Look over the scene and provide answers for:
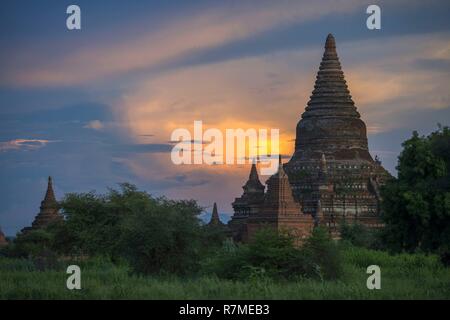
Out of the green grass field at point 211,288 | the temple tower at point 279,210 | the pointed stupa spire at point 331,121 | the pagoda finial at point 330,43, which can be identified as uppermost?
the pagoda finial at point 330,43

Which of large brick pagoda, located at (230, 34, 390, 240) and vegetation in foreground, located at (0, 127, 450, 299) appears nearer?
vegetation in foreground, located at (0, 127, 450, 299)

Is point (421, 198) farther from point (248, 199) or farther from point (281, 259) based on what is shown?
point (248, 199)

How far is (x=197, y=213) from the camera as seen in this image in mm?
38500

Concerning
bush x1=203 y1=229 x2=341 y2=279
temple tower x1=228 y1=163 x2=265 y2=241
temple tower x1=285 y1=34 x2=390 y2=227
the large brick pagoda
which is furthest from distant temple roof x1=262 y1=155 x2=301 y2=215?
bush x1=203 y1=229 x2=341 y2=279

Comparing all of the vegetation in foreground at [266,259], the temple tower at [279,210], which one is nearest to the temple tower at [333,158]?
the temple tower at [279,210]

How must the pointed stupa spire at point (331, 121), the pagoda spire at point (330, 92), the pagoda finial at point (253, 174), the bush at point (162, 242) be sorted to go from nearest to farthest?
the bush at point (162, 242), the pagoda finial at point (253, 174), the pointed stupa spire at point (331, 121), the pagoda spire at point (330, 92)

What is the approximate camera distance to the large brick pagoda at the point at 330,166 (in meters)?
69.8

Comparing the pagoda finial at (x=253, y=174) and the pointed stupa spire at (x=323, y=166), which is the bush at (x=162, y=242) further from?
the pagoda finial at (x=253, y=174)

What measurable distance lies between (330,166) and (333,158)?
112cm

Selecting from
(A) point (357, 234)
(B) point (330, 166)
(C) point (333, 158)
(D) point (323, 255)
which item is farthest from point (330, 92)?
(D) point (323, 255)

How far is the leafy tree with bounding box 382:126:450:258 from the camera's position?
3678 cm

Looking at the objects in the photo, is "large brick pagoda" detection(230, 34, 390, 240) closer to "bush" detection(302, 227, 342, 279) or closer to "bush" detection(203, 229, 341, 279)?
"bush" detection(302, 227, 342, 279)
